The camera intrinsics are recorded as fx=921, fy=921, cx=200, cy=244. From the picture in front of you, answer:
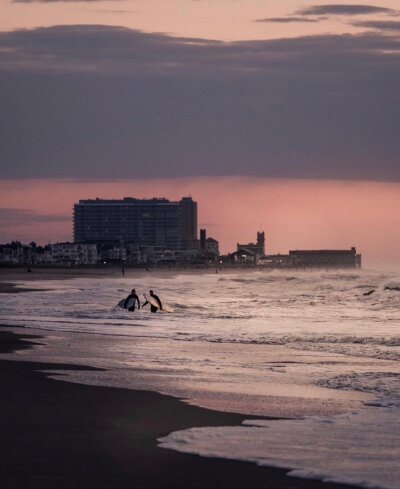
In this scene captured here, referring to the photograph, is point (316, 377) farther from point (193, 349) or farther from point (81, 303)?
point (81, 303)

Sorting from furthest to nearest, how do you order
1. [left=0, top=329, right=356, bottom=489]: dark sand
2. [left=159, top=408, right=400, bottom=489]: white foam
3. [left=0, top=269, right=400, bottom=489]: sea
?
[left=0, top=269, right=400, bottom=489]: sea < [left=159, top=408, right=400, bottom=489]: white foam < [left=0, top=329, right=356, bottom=489]: dark sand

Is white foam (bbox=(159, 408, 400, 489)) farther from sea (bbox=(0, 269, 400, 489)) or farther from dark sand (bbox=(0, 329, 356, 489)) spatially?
dark sand (bbox=(0, 329, 356, 489))

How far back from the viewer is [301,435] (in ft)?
Answer: 36.4

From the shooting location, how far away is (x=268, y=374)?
17.6 m

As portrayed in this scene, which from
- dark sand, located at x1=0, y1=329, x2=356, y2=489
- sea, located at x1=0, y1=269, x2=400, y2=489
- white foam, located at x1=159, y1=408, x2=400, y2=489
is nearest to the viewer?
dark sand, located at x1=0, y1=329, x2=356, y2=489

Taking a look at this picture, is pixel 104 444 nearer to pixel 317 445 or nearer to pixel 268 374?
pixel 317 445

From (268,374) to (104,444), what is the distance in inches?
298

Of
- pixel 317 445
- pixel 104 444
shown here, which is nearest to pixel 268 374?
pixel 317 445

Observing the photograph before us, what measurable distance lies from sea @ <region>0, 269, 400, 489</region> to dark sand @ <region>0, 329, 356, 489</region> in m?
0.38

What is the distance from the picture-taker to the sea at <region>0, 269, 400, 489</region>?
33.4 ft

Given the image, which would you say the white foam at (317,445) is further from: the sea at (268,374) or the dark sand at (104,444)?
the dark sand at (104,444)

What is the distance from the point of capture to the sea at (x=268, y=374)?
10.2 metres

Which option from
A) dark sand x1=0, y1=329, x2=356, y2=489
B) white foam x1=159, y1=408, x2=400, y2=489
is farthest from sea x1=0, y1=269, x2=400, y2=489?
dark sand x1=0, y1=329, x2=356, y2=489

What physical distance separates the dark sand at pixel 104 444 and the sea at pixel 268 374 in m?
0.38
